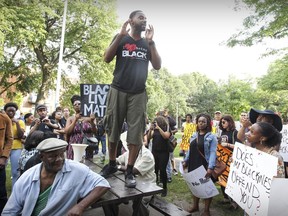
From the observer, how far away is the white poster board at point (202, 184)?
14.1 ft

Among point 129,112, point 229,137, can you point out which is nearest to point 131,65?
point 129,112

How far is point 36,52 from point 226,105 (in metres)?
19.0

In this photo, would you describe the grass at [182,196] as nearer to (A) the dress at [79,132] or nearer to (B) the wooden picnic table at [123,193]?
(A) the dress at [79,132]

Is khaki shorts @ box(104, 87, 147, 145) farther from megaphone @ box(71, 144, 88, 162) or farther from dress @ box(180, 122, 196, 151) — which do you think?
dress @ box(180, 122, 196, 151)

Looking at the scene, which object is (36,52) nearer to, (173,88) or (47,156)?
(47,156)

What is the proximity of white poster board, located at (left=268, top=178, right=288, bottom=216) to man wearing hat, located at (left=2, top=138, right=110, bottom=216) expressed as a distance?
1496 mm

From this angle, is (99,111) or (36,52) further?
(36,52)

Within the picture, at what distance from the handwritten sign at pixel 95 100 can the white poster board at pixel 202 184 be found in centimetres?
186

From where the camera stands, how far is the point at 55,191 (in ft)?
7.75

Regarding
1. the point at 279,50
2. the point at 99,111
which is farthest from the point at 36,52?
the point at 99,111

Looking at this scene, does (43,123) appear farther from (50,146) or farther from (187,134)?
(187,134)

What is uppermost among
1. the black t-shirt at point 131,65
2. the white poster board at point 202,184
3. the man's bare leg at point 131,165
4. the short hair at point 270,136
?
the black t-shirt at point 131,65

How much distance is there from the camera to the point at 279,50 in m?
11.5

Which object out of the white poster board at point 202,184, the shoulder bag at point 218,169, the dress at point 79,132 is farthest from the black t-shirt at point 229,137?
the dress at point 79,132
